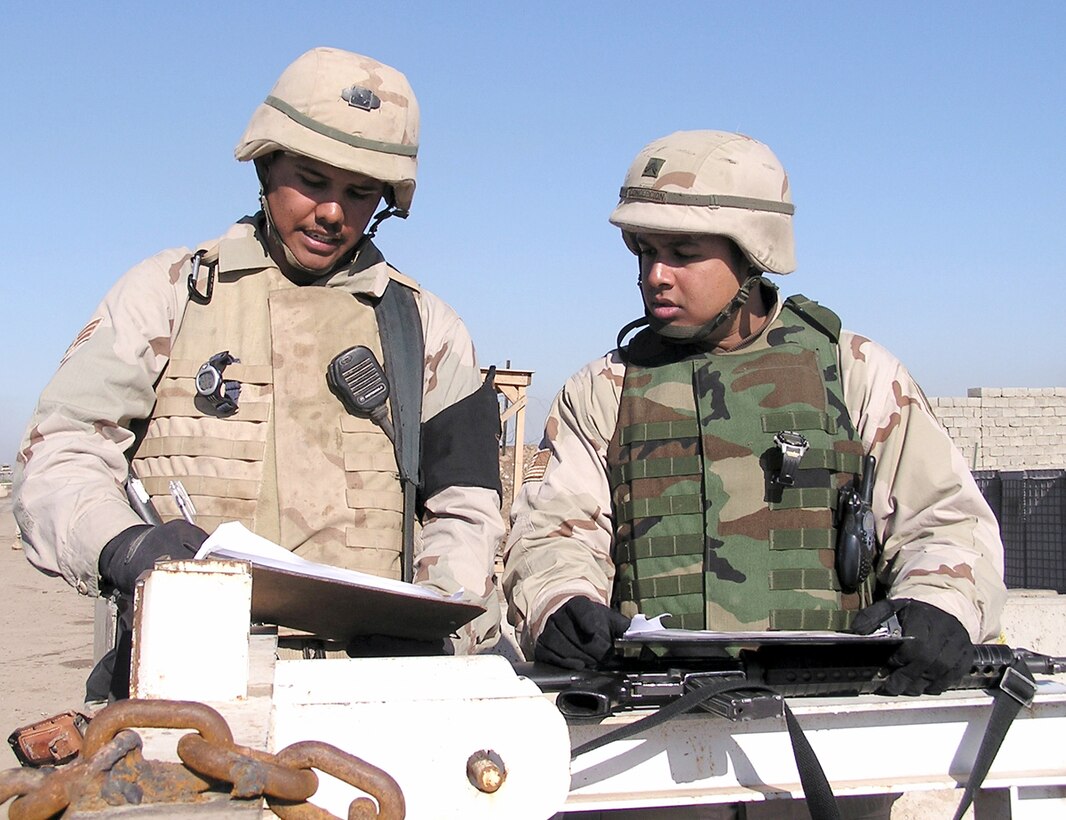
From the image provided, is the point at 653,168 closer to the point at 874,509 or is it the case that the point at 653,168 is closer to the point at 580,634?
the point at 874,509

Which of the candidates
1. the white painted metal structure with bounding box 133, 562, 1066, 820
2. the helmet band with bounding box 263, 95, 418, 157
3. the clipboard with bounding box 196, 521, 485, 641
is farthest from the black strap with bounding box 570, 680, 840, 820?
the helmet band with bounding box 263, 95, 418, 157

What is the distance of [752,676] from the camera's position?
230 centimetres

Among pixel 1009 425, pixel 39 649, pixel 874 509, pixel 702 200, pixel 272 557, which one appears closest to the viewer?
pixel 272 557

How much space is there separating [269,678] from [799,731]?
989 millimetres

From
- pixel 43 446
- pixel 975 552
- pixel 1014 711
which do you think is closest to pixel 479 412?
pixel 43 446

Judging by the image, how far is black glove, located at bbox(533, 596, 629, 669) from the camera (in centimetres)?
263

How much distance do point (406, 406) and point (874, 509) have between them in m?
1.23

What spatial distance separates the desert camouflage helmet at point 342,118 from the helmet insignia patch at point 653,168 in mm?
639

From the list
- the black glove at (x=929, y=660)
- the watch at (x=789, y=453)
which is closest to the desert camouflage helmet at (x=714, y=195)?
the watch at (x=789, y=453)

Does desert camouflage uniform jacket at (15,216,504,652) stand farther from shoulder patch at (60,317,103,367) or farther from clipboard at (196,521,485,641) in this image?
clipboard at (196,521,485,641)

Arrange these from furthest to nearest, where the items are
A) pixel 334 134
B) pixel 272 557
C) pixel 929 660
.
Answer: pixel 334 134
pixel 929 660
pixel 272 557

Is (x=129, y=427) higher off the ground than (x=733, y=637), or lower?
higher

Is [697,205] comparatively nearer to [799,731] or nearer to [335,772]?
[799,731]

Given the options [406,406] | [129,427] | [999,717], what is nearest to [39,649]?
[129,427]
